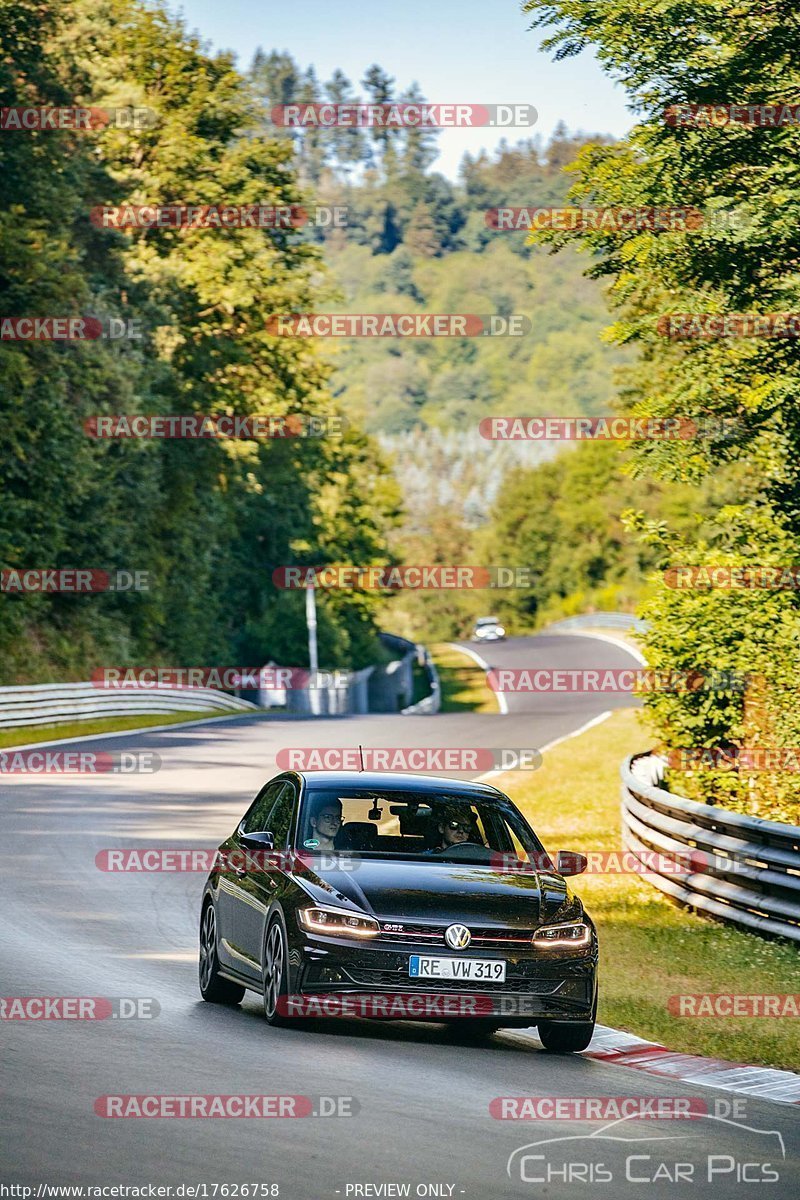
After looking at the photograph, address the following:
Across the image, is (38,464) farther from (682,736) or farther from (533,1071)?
(533,1071)

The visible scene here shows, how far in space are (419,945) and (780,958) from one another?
484 cm

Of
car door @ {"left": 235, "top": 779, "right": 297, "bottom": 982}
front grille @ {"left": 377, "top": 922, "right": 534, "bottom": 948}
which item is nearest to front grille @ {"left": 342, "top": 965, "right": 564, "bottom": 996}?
front grille @ {"left": 377, "top": 922, "right": 534, "bottom": 948}

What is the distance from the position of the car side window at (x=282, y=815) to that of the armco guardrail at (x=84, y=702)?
28.2 metres

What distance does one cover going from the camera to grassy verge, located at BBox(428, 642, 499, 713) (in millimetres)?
74000

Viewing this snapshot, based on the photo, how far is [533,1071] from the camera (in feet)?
31.5

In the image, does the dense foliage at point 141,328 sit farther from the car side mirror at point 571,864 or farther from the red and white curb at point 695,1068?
the red and white curb at point 695,1068

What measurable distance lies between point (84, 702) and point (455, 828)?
34.4 m

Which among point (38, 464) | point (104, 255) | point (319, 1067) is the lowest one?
point (319, 1067)

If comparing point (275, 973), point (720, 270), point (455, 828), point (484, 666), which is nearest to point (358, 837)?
point (455, 828)

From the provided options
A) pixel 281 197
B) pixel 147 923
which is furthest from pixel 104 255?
pixel 147 923

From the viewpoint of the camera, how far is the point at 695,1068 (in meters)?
10.0

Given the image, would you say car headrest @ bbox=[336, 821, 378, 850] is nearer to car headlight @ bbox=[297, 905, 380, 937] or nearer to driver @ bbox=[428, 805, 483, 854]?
driver @ bbox=[428, 805, 483, 854]

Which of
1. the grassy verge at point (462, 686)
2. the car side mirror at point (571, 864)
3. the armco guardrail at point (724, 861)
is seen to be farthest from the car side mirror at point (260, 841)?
the grassy verge at point (462, 686)

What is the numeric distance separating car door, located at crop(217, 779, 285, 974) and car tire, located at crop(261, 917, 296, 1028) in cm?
43
